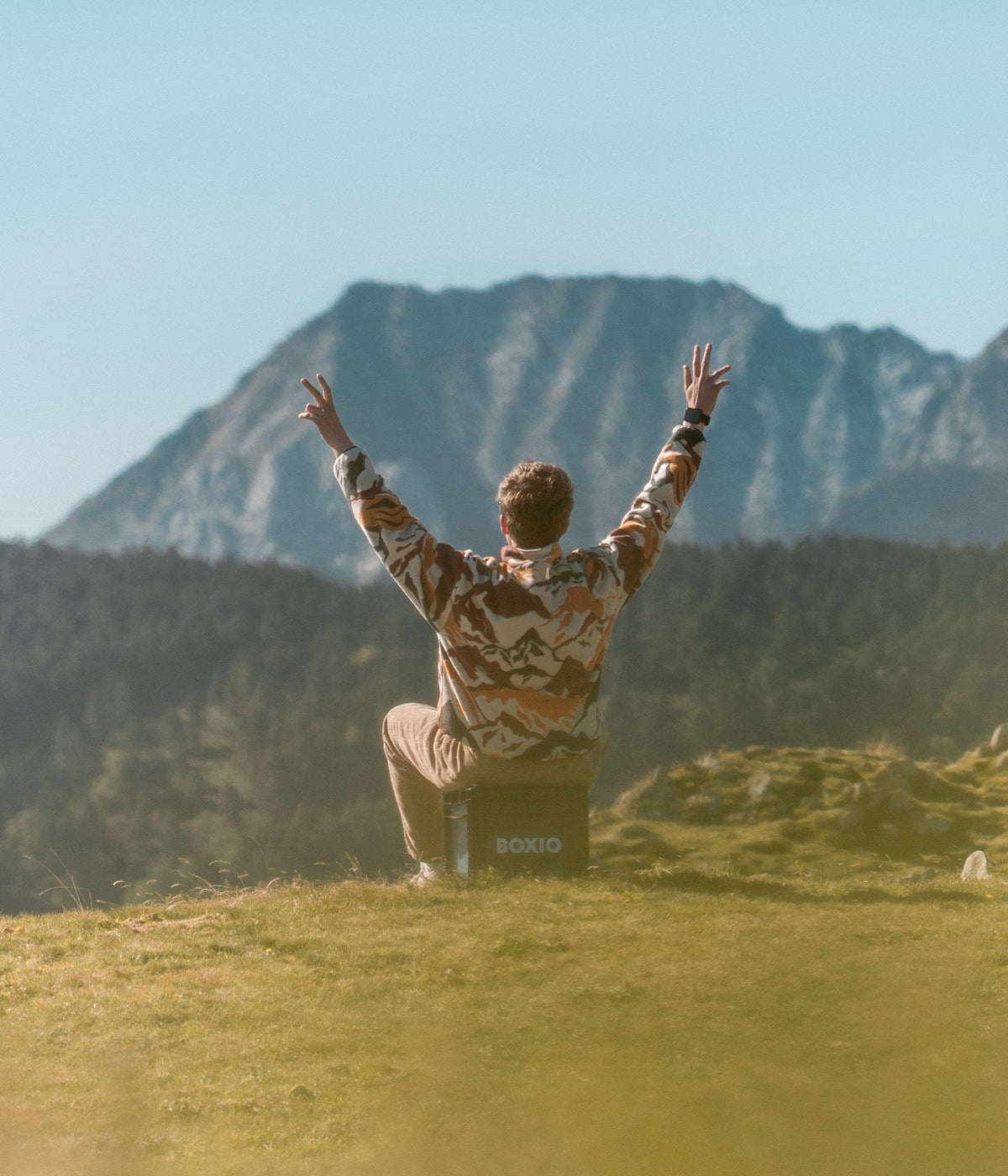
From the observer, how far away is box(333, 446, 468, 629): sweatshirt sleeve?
4.86 metres

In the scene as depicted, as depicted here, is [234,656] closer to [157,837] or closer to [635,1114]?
[157,837]

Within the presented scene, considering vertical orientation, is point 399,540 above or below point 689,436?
below

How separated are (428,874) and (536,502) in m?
2.06

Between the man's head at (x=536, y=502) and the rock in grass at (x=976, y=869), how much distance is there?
2786 mm

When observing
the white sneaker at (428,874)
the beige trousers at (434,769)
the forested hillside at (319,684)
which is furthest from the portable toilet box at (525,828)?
the forested hillside at (319,684)

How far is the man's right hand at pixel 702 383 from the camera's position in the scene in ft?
18.0

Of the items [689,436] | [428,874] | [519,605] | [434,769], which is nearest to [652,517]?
[689,436]

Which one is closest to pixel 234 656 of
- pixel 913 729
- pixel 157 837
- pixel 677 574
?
pixel 157 837

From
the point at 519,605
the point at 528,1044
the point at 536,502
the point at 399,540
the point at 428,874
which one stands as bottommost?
the point at 428,874

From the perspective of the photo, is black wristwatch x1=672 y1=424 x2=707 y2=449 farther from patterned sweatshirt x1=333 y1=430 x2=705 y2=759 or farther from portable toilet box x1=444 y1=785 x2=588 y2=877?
portable toilet box x1=444 y1=785 x2=588 y2=877

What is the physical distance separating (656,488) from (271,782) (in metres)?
52.3

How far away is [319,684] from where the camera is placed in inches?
2452

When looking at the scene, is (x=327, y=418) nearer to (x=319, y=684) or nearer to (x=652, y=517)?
(x=652, y=517)

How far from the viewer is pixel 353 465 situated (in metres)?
4.88
